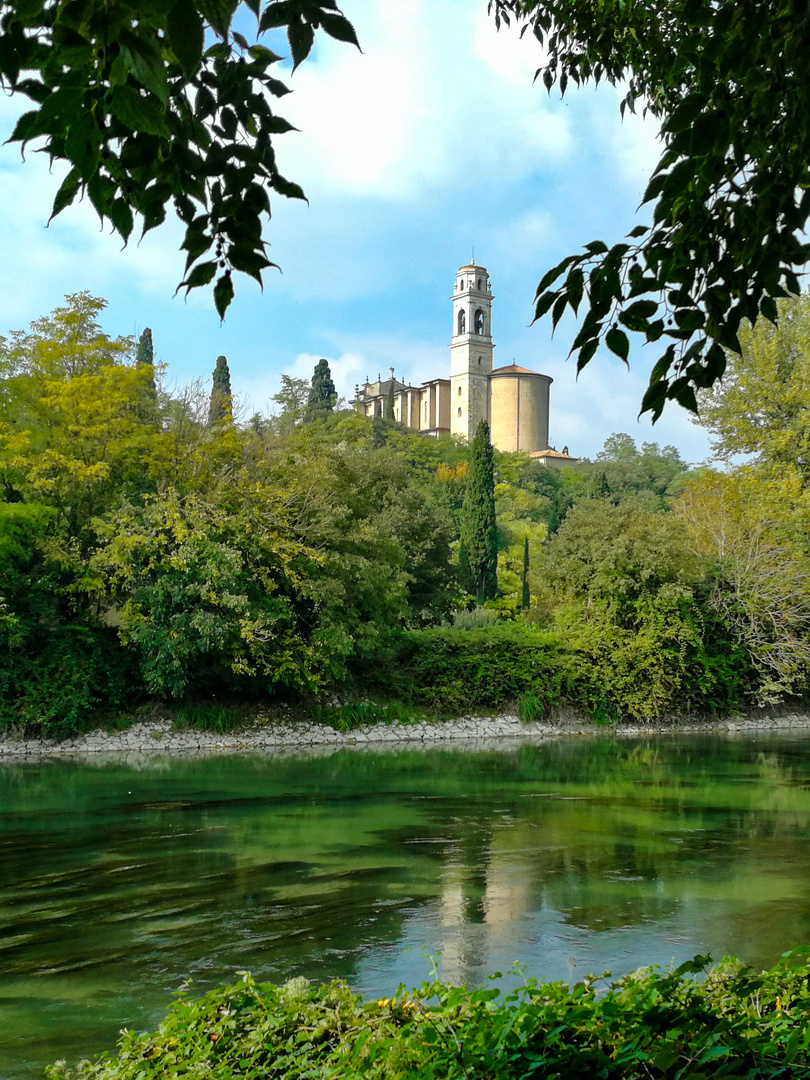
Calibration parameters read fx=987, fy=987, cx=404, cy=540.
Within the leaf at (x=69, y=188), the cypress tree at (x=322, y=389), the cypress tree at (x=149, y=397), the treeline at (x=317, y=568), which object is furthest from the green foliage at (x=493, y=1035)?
the cypress tree at (x=322, y=389)

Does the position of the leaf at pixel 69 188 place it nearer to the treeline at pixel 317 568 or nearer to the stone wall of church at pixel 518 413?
the treeline at pixel 317 568

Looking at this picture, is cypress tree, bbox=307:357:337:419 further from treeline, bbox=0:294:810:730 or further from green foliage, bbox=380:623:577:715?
green foliage, bbox=380:623:577:715

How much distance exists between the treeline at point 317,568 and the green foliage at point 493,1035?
15.0 m

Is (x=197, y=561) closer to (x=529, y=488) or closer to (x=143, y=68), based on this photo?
(x=143, y=68)

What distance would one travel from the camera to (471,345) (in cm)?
8275

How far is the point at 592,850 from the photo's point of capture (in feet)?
32.1

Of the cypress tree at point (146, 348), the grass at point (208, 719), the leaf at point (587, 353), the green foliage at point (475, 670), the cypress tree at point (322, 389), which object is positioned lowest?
the grass at point (208, 719)

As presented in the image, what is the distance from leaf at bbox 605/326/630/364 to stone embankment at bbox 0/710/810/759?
1660cm

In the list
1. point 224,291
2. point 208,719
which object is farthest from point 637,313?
point 208,719

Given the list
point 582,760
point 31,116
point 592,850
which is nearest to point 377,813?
point 592,850

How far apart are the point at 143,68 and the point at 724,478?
2743cm

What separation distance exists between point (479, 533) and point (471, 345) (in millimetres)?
47412

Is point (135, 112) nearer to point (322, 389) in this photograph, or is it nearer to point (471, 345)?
point (322, 389)

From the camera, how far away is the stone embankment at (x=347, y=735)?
61.1 feet
